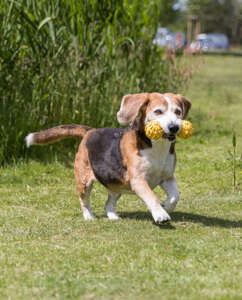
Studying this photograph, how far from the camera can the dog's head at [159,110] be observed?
5012 millimetres

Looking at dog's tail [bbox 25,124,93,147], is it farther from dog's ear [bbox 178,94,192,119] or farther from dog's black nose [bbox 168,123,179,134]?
dog's black nose [bbox 168,123,179,134]

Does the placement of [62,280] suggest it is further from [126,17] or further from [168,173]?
[126,17]

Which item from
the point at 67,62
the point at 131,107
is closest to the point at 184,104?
→ the point at 131,107

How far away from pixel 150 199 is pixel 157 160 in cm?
39

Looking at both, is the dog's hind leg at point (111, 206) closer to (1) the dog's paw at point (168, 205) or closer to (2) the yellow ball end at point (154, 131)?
(1) the dog's paw at point (168, 205)

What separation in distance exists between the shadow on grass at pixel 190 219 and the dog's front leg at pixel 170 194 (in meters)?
0.25

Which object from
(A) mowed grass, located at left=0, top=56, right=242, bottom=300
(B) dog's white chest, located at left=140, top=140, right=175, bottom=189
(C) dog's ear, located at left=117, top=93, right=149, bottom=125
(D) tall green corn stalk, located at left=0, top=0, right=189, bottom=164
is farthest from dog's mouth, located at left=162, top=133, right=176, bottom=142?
(D) tall green corn stalk, located at left=0, top=0, right=189, bottom=164

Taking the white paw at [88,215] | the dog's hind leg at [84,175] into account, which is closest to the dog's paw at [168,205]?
the dog's hind leg at [84,175]

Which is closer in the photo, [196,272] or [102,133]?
[196,272]

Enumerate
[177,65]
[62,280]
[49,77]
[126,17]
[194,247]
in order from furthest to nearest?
[177,65]
[126,17]
[49,77]
[194,247]
[62,280]

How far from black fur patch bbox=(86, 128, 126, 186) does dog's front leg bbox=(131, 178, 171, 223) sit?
1.04 feet

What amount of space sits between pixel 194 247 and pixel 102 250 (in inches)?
30.2

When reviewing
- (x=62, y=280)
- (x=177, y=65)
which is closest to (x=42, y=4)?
(x=177, y=65)

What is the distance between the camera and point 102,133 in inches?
236
